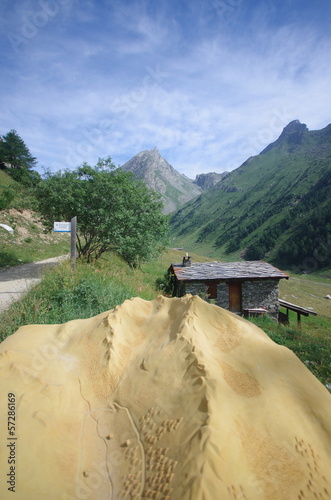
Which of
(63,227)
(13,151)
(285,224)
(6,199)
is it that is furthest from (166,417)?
(285,224)

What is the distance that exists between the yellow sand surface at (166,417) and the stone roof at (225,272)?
57.3ft

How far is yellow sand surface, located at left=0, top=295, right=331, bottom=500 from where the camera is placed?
5.40ft

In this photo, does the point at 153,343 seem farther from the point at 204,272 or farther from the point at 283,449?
the point at 204,272

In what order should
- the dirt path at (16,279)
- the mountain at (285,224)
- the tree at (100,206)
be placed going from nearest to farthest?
1. the dirt path at (16,279)
2. the tree at (100,206)
3. the mountain at (285,224)

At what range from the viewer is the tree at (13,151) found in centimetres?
5031

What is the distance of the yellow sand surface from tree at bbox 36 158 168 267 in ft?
37.2

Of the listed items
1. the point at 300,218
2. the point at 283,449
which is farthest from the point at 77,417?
the point at 300,218

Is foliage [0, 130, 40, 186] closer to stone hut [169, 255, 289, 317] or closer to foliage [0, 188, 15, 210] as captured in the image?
foliage [0, 188, 15, 210]

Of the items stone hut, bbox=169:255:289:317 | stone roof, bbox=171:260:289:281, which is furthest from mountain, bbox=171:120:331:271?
stone hut, bbox=169:255:289:317

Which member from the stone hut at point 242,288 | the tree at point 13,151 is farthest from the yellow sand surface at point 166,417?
the tree at point 13,151

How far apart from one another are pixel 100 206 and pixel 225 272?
1294 centimetres

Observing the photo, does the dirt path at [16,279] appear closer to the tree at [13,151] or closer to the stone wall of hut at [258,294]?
the stone wall of hut at [258,294]

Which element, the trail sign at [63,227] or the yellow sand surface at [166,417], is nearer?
the yellow sand surface at [166,417]

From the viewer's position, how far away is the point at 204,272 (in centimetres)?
2214
